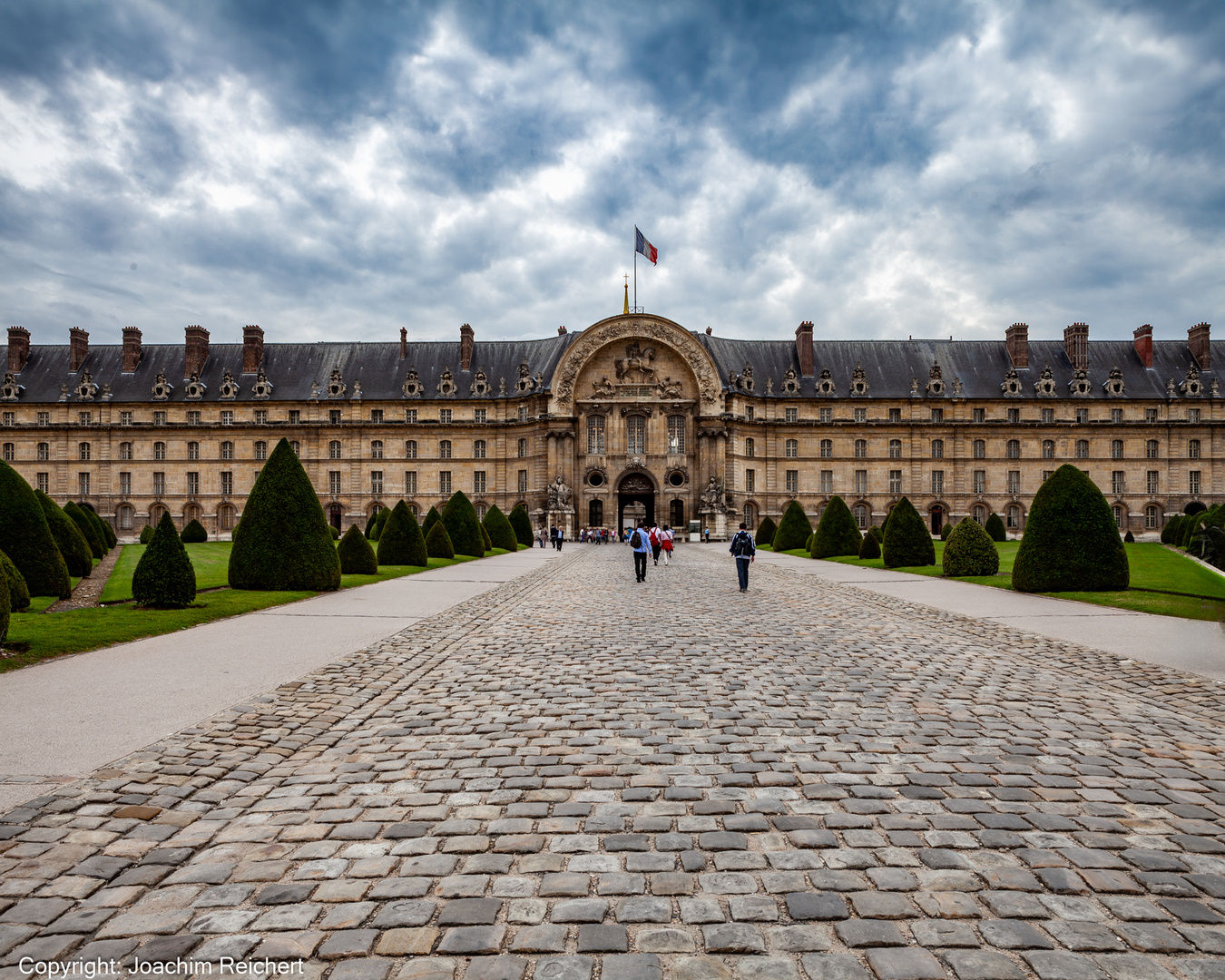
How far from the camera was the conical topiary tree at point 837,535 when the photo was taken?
3092 centimetres

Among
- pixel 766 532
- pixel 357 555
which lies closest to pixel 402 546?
pixel 357 555

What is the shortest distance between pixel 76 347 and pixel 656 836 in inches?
2822

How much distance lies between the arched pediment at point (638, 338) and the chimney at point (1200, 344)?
37.9m

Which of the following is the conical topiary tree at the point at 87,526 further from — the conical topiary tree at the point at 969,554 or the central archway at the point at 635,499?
the central archway at the point at 635,499

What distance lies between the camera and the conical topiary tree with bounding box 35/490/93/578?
19.2 m

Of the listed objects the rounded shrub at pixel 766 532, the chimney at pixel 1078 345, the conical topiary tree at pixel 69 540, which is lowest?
the rounded shrub at pixel 766 532

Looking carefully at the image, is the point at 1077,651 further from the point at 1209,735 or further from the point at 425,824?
the point at 425,824

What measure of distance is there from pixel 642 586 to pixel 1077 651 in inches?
427

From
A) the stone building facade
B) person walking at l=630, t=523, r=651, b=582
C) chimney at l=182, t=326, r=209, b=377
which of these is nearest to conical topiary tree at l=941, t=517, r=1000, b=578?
person walking at l=630, t=523, r=651, b=582

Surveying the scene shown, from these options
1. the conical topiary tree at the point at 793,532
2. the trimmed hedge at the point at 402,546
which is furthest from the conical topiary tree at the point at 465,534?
the conical topiary tree at the point at 793,532

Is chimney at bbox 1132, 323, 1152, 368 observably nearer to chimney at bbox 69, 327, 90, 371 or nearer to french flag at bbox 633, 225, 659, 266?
french flag at bbox 633, 225, 659, 266

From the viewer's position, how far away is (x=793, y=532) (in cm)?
3797

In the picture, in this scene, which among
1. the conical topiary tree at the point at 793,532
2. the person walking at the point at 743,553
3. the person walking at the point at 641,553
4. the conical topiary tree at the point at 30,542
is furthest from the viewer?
the conical topiary tree at the point at 793,532

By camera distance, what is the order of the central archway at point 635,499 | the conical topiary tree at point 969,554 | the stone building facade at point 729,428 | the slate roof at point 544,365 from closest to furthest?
the conical topiary tree at point 969,554 < the central archway at point 635,499 < the stone building facade at point 729,428 < the slate roof at point 544,365
